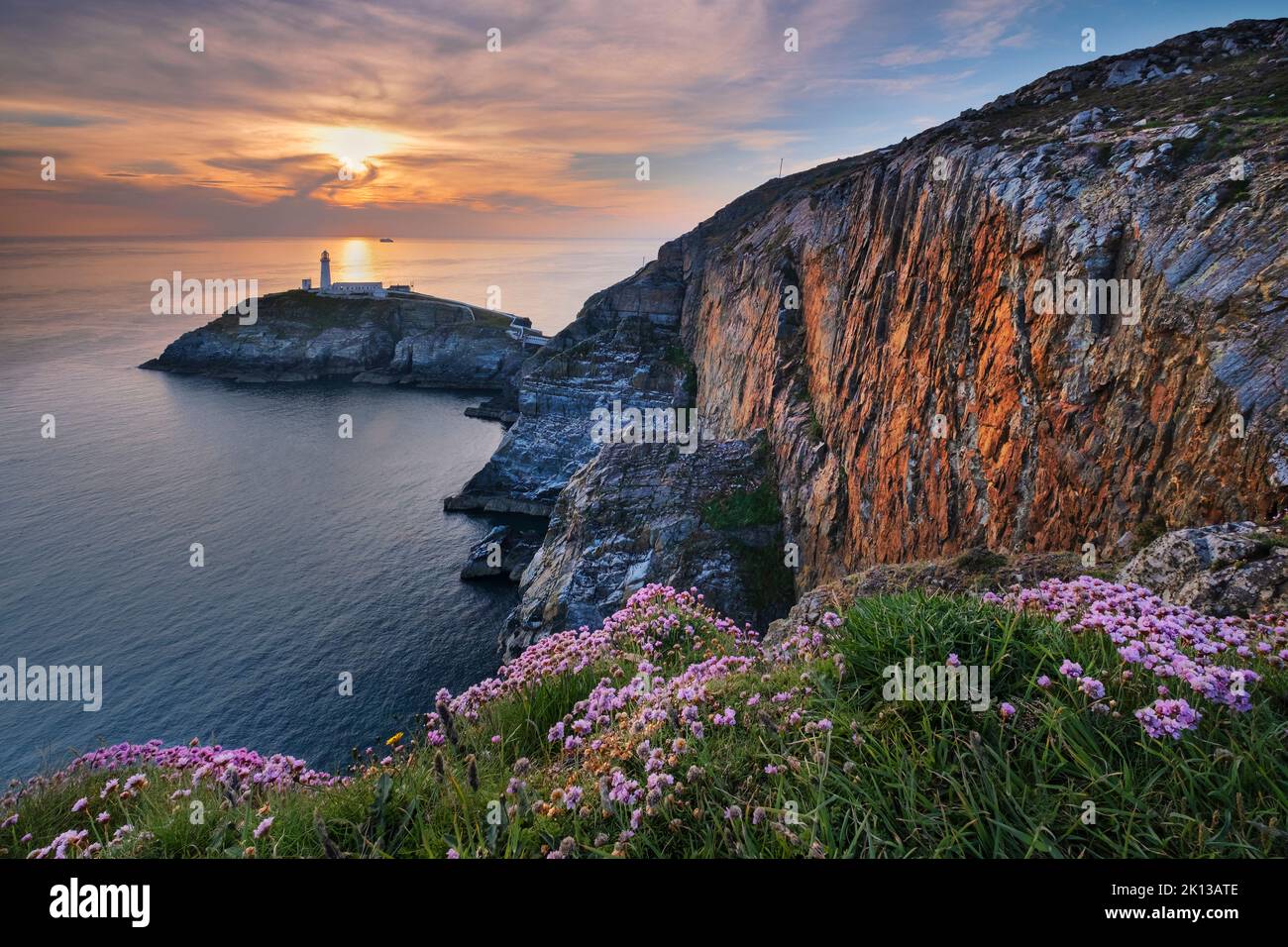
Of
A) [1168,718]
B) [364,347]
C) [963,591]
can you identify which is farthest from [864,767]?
[364,347]

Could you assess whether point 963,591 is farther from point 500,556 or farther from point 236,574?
point 236,574

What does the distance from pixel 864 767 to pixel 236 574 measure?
5456 cm

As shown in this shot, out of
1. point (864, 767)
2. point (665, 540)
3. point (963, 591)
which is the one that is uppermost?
point (864, 767)

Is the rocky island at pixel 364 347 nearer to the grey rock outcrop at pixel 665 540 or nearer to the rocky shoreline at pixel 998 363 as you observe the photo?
the rocky shoreline at pixel 998 363

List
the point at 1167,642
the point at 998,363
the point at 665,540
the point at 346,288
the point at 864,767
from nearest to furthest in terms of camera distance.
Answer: the point at 864,767 < the point at 1167,642 < the point at 998,363 < the point at 665,540 < the point at 346,288

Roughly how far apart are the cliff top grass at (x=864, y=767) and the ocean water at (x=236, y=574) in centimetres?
965

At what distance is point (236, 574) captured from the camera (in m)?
47.2

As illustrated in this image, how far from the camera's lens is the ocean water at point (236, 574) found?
3291cm

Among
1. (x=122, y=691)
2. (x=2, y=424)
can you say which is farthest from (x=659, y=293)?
(x=2, y=424)

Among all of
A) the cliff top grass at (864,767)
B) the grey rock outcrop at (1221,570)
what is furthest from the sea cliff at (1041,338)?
the cliff top grass at (864,767)

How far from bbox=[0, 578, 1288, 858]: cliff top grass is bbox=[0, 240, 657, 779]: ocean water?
9651mm

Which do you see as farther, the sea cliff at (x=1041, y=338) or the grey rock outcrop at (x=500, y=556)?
the grey rock outcrop at (x=500, y=556)

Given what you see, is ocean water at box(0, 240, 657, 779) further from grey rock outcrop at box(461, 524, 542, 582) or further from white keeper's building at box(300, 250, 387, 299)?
white keeper's building at box(300, 250, 387, 299)

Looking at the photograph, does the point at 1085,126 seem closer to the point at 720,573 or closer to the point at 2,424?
the point at 720,573
